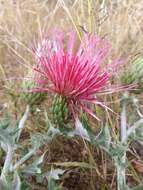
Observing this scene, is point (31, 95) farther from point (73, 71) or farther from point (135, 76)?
point (135, 76)

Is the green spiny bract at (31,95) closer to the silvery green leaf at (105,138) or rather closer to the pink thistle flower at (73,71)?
the pink thistle flower at (73,71)

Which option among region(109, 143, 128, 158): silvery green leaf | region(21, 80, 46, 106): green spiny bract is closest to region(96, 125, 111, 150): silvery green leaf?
region(109, 143, 128, 158): silvery green leaf

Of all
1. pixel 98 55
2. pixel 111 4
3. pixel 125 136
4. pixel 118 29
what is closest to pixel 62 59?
pixel 98 55

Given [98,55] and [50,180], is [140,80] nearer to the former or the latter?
[98,55]

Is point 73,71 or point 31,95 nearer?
point 73,71

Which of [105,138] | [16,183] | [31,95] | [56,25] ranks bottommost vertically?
[16,183]

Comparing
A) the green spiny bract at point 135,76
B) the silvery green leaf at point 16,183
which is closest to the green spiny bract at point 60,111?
the silvery green leaf at point 16,183

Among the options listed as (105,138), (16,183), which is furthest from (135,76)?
(16,183)

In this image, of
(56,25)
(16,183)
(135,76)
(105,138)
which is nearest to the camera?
(16,183)
